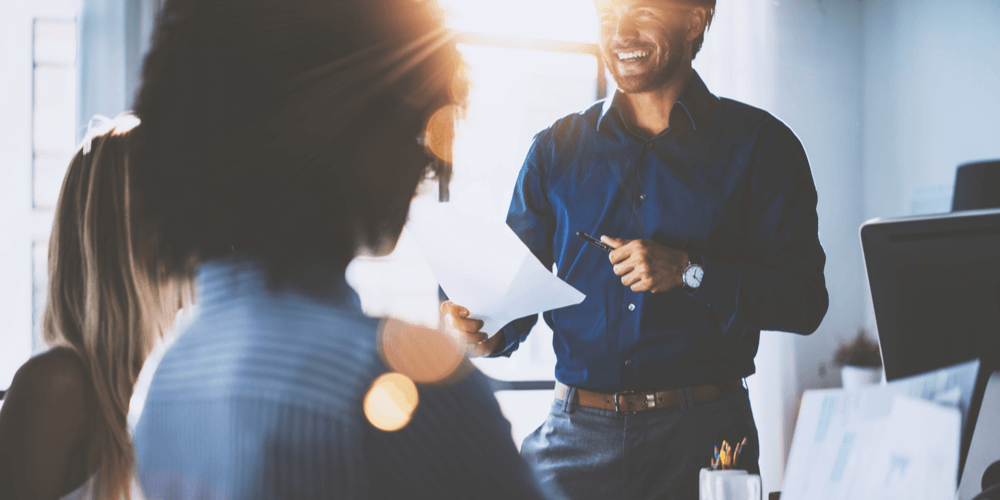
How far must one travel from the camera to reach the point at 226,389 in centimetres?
46

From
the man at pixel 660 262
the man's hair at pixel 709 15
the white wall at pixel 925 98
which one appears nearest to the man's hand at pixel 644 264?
the man at pixel 660 262

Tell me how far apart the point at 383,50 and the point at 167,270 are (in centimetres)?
27

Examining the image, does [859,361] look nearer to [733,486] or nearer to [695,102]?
[695,102]

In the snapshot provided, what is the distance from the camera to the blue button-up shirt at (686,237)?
1.47 metres

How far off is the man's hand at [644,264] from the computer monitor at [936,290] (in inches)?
19.6

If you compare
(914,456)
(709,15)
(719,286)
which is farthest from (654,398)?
(709,15)

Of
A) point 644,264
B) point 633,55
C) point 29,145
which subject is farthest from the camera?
point 29,145

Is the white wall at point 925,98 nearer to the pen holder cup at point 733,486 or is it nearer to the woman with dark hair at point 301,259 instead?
the pen holder cup at point 733,486

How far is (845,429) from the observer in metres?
0.58

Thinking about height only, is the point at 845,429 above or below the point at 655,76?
below

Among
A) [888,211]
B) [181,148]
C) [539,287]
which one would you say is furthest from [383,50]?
[888,211]

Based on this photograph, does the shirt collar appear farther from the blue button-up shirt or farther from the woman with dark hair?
the woman with dark hair

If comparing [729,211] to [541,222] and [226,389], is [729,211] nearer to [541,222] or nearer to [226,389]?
[541,222]

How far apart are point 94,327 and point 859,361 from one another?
131 inches
